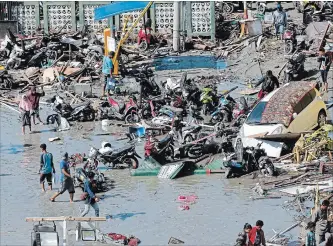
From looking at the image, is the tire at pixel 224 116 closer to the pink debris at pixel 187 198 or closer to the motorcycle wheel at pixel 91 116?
the motorcycle wheel at pixel 91 116

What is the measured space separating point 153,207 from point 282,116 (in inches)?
233

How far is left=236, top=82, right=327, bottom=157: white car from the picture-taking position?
2753cm

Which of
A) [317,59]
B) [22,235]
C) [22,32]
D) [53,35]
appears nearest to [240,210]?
[22,235]

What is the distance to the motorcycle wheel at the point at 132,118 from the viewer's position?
32469 mm

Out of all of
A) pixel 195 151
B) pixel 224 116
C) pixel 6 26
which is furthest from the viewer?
pixel 6 26

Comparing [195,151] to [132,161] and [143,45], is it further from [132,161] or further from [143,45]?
[143,45]

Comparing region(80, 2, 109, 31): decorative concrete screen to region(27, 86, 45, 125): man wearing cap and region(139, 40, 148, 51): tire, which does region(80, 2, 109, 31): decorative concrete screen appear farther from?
region(27, 86, 45, 125): man wearing cap

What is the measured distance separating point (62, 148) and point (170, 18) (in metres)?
16.7

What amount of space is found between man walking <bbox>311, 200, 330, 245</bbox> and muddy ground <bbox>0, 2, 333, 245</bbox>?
63 cm

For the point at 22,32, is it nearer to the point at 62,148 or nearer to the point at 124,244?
the point at 62,148

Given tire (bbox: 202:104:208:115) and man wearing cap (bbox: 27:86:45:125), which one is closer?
man wearing cap (bbox: 27:86:45:125)

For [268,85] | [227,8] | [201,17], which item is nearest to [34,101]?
[268,85]

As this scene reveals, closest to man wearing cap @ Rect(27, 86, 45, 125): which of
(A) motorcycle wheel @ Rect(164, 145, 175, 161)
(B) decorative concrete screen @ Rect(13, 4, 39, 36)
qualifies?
(A) motorcycle wheel @ Rect(164, 145, 175, 161)

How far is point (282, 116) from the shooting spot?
2833 centimetres
